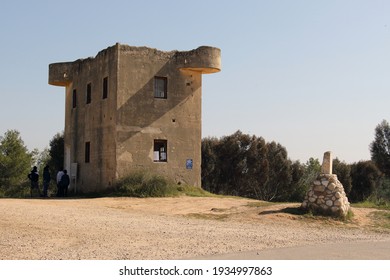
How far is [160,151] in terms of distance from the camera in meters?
26.2

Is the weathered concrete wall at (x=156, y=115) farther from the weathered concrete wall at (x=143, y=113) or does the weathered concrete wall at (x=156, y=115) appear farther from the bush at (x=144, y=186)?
the bush at (x=144, y=186)

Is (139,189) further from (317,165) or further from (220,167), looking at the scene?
(317,165)

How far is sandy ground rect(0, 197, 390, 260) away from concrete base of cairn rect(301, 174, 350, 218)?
481mm

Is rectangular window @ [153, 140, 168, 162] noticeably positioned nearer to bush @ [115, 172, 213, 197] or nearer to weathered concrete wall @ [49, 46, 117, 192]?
bush @ [115, 172, 213, 197]

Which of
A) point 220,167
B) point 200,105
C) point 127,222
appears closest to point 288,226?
point 127,222

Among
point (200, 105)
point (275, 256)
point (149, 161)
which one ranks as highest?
point (200, 105)

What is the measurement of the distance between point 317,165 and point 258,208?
4501 centimetres

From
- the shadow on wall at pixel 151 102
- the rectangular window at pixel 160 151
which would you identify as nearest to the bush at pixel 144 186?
the rectangular window at pixel 160 151

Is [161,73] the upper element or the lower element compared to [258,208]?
upper

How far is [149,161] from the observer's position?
82.3ft

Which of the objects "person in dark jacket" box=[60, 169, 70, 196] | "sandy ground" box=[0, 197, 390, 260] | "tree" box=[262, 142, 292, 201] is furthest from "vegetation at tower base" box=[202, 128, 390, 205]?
"sandy ground" box=[0, 197, 390, 260]

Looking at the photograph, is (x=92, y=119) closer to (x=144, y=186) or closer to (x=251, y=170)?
(x=144, y=186)

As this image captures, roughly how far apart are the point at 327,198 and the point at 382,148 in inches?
1279

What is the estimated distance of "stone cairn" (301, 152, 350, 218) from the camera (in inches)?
675
